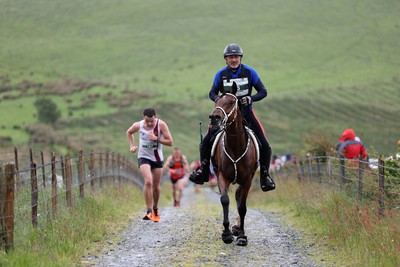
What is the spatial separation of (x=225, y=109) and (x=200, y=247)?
7.02 feet

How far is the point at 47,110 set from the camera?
62.9 m

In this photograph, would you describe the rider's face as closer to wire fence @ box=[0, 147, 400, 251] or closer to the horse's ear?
the horse's ear

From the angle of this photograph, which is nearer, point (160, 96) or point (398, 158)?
point (398, 158)

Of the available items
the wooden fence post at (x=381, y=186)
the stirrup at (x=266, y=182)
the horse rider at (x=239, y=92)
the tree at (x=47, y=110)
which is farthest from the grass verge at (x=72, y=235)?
the tree at (x=47, y=110)

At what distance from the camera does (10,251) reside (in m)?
9.08

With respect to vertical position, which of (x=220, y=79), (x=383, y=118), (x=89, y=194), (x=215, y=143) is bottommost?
(x=383, y=118)

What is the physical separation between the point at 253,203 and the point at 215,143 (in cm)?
1345

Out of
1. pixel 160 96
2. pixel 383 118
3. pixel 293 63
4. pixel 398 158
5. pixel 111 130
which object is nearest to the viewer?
pixel 398 158

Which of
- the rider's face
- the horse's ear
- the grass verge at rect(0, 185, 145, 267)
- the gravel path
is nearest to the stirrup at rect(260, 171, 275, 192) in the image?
the gravel path

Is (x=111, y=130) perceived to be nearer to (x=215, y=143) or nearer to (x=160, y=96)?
(x=160, y=96)

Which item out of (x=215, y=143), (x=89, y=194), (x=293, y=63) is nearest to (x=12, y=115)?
(x=89, y=194)

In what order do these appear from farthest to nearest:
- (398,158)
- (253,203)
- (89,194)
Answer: (253,203)
(89,194)
(398,158)

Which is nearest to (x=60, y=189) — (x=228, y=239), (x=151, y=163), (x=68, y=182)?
(x=68, y=182)

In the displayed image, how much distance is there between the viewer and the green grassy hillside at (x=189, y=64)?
186ft
